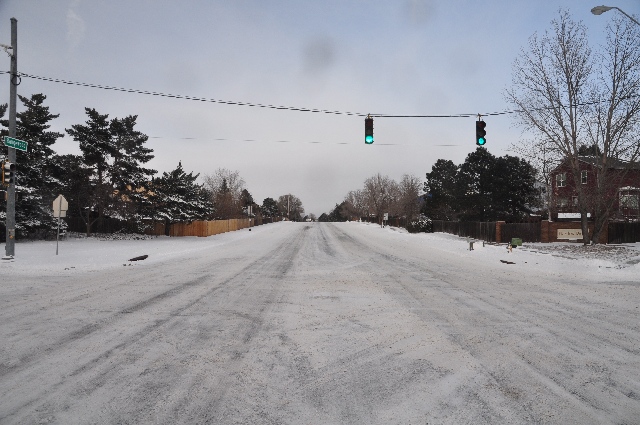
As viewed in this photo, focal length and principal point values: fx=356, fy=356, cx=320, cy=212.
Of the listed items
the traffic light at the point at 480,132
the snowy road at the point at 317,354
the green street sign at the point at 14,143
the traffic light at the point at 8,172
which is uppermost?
the traffic light at the point at 480,132

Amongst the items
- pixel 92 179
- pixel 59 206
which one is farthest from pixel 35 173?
pixel 59 206

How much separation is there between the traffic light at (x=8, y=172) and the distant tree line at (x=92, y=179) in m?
10.5

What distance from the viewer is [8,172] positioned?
1445 centimetres

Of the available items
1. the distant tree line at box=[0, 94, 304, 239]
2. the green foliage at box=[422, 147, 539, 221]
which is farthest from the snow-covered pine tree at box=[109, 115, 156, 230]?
the green foliage at box=[422, 147, 539, 221]

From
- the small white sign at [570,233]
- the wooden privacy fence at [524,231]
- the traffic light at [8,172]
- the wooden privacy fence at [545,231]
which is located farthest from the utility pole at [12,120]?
the small white sign at [570,233]

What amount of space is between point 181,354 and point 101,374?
914mm

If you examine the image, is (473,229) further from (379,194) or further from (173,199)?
(379,194)

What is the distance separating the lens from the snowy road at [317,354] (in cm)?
330

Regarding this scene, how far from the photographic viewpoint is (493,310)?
712 centimetres

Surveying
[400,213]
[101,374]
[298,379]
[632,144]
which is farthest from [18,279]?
[400,213]

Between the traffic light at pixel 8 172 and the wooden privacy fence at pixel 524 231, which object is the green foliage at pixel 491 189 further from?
the traffic light at pixel 8 172

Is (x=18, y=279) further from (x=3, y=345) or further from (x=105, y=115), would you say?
(x=105, y=115)

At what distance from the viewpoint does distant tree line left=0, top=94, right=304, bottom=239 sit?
80.4 ft

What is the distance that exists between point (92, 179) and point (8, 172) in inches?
572
